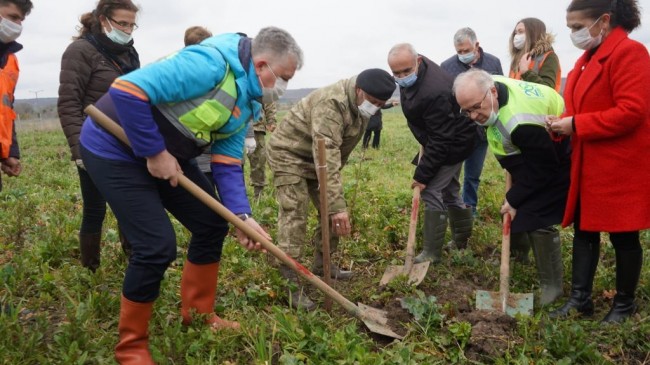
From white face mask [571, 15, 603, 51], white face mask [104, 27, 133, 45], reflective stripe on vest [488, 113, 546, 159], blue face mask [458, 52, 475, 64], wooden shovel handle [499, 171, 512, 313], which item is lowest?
wooden shovel handle [499, 171, 512, 313]

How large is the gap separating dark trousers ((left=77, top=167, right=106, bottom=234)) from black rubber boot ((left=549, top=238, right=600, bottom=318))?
3348 millimetres

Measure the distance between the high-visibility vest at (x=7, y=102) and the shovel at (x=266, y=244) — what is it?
1.02 m

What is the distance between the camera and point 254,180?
7016 mm

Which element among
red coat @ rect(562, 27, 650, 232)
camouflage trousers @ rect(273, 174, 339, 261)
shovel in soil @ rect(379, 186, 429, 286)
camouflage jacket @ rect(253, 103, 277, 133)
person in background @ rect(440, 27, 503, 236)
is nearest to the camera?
red coat @ rect(562, 27, 650, 232)

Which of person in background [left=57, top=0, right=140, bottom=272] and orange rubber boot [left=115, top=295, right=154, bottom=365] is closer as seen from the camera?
orange rubber boot [left=115, top=295, right=154, bottom=365]

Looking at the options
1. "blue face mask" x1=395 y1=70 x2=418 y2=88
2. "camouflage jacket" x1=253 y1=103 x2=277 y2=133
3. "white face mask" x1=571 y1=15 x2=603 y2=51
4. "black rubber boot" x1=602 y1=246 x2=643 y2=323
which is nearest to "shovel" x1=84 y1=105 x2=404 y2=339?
"black rubber boot" x1=602 y1=246 x2=643 y2=323

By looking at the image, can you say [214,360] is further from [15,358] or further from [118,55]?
[118,55]

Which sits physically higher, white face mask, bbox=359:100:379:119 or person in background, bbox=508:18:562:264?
person in background, bbox=508:18:562:264

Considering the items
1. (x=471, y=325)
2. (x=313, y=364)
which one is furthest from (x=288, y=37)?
(x=471, y=325)

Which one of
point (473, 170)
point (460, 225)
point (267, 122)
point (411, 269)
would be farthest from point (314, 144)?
point (267, 122)

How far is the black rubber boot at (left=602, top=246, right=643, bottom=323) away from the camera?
324cm

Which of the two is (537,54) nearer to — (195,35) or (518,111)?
(518,111)

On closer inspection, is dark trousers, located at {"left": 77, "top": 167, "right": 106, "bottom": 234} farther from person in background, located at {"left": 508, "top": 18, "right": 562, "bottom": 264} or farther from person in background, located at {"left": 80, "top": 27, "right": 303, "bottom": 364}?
person in background, located at {"left": 508, "top": 18, "right": 562, "bottom": 264}

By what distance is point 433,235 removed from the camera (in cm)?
461
